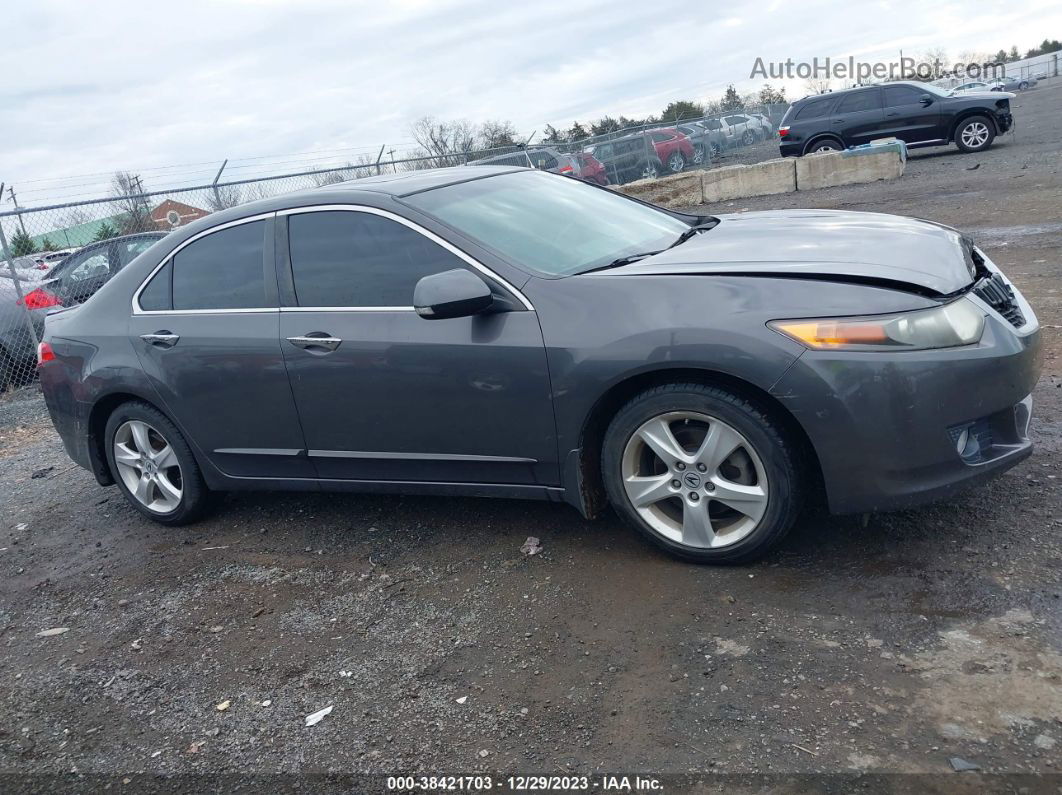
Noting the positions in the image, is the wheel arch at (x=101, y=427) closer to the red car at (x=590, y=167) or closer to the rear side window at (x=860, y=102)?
the red car at (x=590, y=167)

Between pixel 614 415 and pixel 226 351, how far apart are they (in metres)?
1.96

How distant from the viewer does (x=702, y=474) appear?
3.56m

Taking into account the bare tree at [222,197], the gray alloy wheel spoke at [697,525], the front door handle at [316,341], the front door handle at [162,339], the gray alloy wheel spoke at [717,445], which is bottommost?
the gray alloy wheel spoke at [697,525]

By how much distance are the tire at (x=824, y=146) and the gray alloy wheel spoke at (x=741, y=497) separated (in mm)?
18861

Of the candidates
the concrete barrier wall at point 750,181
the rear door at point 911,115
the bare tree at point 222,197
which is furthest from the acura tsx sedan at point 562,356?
the rear door at point 911,115

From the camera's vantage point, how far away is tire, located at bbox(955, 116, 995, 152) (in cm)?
1983

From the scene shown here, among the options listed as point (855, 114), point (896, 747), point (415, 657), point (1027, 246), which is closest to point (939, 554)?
point (896, 747)

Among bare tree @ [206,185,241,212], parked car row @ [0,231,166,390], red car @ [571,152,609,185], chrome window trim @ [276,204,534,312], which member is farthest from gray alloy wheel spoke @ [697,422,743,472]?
red car @ [571,152,609,185]

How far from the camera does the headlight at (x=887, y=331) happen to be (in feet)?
10.7

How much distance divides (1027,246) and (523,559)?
7309mm

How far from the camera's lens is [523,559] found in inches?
163

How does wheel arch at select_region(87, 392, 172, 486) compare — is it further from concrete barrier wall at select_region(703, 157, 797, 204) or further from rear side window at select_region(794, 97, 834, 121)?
rear side window at select_region(794, 97, 834, 121)

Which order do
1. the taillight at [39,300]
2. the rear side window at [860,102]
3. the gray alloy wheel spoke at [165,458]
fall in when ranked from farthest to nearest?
1. the rear side window at [860,102]
2. the taillight at [39,300]
3. the gray alloy wheel spoke at [165,458]

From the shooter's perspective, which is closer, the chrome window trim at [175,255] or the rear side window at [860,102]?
the chrome window trim at [175,255]
